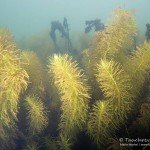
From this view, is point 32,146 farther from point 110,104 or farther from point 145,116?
point 145,116

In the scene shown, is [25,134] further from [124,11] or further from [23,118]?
[124,11]

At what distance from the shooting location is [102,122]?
3.47 m

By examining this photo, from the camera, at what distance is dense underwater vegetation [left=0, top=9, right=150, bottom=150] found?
3.29 m

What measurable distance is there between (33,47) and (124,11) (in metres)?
4.32

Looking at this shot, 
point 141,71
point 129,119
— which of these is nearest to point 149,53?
point 141,71

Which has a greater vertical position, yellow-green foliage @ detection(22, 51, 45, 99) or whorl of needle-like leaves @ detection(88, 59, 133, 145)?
yellow-green foliage @ detection(22, 51, 45, 99)

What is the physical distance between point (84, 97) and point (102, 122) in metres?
0.37

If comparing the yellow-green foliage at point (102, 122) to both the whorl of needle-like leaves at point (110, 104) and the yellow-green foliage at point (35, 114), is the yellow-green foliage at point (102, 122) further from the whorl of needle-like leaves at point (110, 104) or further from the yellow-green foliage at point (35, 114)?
the yellow-green foliage at point (35, 114)

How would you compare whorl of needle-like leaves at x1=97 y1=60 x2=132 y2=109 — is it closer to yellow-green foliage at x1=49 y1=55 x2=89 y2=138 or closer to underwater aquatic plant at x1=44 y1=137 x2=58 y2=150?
yellow-green foliage at x1=49 y1=55 x2=89 y2=138

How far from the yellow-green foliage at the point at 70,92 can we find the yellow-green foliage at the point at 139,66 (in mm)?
730

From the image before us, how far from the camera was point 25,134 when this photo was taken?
14.1 ft

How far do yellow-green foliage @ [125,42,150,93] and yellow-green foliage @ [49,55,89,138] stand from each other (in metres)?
0.73

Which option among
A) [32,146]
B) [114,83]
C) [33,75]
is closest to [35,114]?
[32,146]

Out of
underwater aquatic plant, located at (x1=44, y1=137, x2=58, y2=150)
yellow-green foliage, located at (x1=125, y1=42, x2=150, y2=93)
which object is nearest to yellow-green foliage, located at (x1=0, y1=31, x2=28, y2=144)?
underwater aquatic plant, located at (x1=44, y1=137, x2=58, y2=150)
